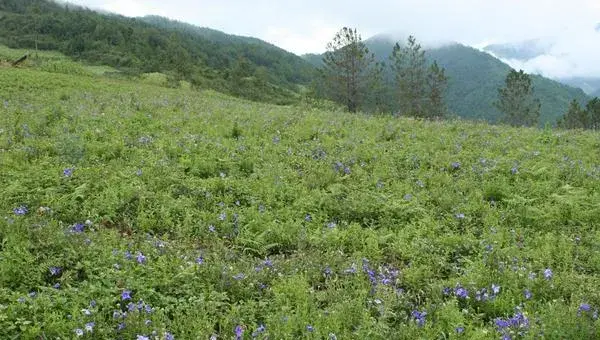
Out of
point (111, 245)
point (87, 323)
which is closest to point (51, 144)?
point (111, 245)

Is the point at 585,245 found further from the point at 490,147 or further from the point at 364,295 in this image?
the point at 490,147

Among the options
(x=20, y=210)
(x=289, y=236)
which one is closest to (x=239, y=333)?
(x=289, y=236)

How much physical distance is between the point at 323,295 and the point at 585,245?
13.9 feet

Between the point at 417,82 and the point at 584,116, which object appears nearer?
the point at 417,82

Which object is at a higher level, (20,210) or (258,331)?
(20,210)

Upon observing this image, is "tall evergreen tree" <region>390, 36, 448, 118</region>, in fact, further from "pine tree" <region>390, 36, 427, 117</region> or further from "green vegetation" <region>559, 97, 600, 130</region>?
"green vegetation" <region>559, 97, 600, 130</region>

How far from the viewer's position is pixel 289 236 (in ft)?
23.4

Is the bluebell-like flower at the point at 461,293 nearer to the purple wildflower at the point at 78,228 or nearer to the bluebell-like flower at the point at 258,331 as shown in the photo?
the bluebell-like flower at the point at 258,331

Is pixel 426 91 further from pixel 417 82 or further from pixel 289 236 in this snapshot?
pixel 289 236

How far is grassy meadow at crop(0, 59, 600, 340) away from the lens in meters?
4.96

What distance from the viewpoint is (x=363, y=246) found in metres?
7.00

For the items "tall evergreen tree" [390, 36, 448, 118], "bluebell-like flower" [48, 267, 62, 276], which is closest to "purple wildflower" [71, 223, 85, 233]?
"bluebell-like flower" [48, 267, 62, 276]

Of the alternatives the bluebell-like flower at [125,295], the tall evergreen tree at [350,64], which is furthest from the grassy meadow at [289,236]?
the tall evergreen tree at [350,64]

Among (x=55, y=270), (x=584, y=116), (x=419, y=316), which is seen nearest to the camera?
(x=419, y=316)
